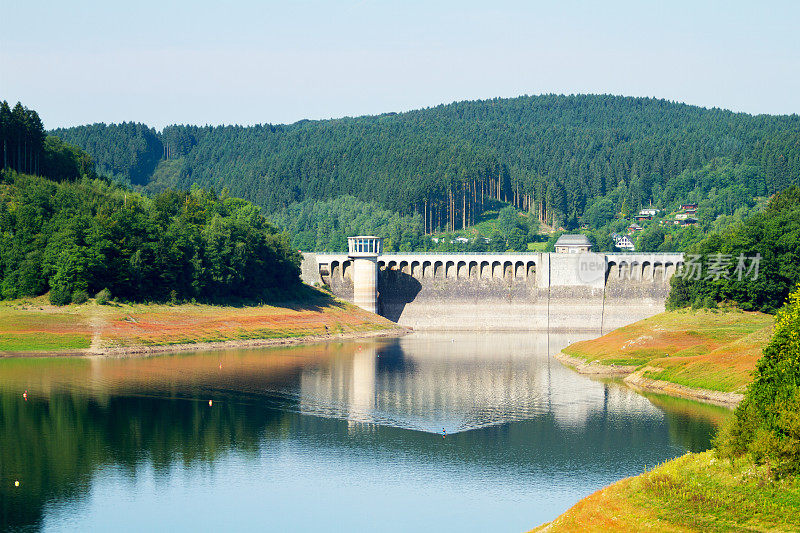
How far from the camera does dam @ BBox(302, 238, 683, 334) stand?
149625 mm

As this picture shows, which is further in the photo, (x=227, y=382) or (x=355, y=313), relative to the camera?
(x=355, y=313)

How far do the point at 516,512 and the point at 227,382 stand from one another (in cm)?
4402

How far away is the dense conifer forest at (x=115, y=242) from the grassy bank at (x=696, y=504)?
8541cm

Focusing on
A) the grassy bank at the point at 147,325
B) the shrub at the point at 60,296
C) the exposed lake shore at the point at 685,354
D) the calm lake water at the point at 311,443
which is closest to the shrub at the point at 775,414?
the calm lake water at the point at 311,443

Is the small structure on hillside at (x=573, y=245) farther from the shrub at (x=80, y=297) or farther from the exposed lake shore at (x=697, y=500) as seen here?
the exposed lake shore at (x=697, y=500)

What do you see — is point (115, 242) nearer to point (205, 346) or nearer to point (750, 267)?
point (205, 346)

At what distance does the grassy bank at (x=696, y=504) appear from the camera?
123ft

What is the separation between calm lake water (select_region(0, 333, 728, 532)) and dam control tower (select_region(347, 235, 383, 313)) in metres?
56.2

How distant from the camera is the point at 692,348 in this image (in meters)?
92.1

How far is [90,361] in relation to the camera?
9562 centimetres

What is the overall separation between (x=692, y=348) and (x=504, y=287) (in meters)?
64.7

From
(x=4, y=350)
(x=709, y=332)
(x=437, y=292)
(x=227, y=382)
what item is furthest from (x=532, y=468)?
(x=437, y=292)

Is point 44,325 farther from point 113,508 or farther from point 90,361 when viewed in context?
point 113,508

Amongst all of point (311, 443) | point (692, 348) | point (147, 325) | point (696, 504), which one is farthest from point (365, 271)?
point (696, 504)
